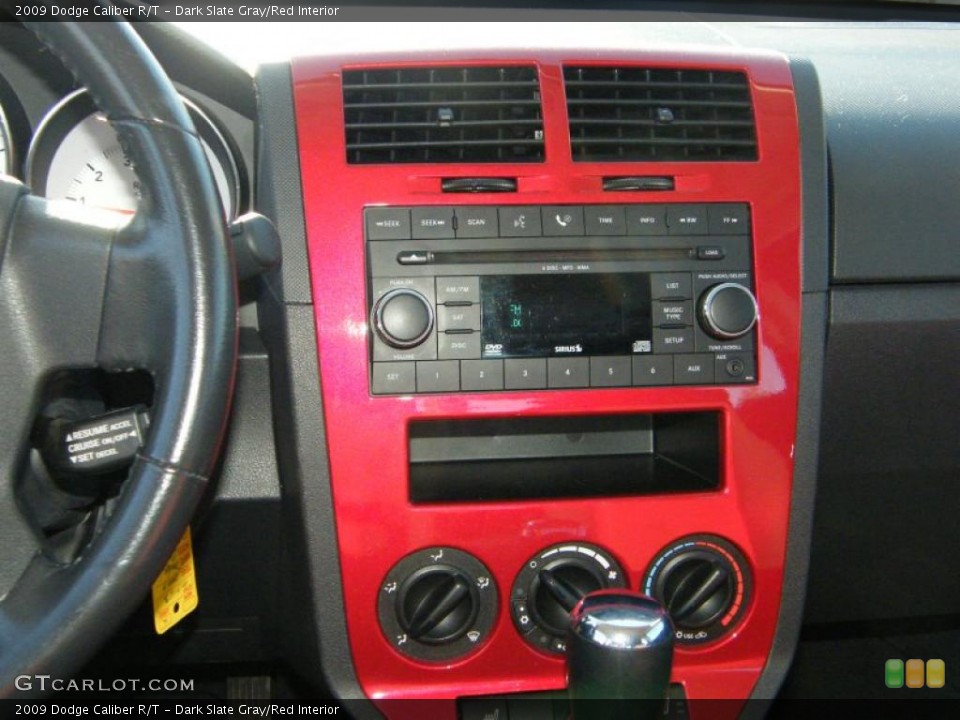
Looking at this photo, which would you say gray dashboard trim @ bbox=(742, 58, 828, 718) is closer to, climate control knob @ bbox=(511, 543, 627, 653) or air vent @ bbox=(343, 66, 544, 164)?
climate control knob @ bbox=(511, 543, 627, 653)

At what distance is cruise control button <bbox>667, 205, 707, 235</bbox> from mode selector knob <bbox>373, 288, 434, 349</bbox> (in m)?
0.36

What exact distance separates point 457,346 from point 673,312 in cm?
30

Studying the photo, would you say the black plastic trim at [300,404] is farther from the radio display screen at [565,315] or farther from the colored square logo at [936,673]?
the colored square logo at [936,673]

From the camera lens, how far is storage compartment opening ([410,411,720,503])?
61.5 inches

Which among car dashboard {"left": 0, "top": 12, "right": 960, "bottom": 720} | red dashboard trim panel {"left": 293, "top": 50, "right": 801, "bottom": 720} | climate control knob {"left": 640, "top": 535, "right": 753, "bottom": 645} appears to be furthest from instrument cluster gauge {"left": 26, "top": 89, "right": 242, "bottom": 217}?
climate control knob {"left": 640, "top": 535, "right": 753, "bottom": 645}

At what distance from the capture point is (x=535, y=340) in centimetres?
151

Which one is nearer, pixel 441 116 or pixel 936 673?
pixel 441 116

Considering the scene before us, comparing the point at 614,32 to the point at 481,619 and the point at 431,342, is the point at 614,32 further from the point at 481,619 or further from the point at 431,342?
the point at 481,619

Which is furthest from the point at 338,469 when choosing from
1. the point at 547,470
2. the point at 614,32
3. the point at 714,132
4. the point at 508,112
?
the point at 614,32

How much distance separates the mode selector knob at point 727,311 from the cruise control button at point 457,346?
321mm

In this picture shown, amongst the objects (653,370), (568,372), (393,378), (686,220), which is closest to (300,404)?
(393,378)

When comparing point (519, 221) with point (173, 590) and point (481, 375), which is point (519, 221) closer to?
point (481, 375)

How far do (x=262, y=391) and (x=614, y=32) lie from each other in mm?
787

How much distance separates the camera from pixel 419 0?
168 centimetres
